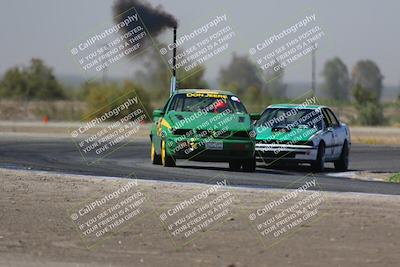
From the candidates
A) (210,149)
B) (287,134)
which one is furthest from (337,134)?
(210,149)

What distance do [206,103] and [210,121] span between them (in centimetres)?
103

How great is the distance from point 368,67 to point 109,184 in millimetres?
137974

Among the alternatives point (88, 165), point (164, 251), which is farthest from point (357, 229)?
point (88, 165)

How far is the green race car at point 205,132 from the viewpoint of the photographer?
21.6 m

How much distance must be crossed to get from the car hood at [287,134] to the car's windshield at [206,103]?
806 millimetres

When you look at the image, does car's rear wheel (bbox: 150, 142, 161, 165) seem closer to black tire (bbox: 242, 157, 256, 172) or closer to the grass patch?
black tire (bbox: 242, 157, 256, 172)

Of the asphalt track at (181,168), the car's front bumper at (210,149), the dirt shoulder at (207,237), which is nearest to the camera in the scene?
the dirt shoulder at (207,237)

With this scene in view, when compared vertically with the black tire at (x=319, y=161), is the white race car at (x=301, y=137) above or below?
above

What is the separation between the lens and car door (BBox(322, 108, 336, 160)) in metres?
24.0

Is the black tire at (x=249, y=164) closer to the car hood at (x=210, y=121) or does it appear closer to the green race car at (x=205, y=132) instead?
the green race car at (x=205, y=132)

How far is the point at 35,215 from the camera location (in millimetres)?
14234

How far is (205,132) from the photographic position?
2158 centimetres

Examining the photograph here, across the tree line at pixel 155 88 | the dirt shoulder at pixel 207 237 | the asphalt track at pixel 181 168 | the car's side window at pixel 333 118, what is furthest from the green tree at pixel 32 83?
the dirt shoulder at pixel 207 237

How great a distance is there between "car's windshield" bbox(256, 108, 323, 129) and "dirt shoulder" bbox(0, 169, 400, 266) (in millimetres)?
7342
